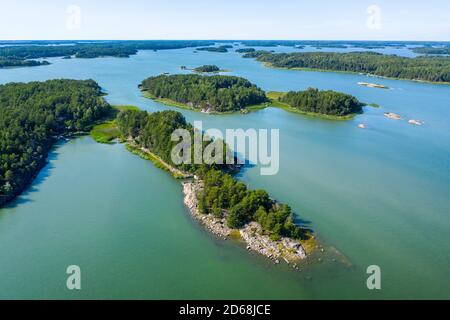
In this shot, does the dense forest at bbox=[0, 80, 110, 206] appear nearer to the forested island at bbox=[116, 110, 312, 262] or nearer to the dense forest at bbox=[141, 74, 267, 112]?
the forested island at bbox=[116, 110, 312, 262]

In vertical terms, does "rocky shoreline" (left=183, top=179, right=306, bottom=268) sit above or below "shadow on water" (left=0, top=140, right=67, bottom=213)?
below

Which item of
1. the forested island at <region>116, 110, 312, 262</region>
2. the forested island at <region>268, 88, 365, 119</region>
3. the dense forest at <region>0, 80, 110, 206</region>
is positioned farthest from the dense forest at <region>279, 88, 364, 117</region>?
the dense forest at <region>0, 80, 110, 206</region>

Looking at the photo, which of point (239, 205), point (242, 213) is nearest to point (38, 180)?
point (239, 205)

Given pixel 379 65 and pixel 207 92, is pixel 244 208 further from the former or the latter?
pixel 379 65

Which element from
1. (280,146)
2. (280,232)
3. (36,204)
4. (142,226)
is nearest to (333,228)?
(280,232)

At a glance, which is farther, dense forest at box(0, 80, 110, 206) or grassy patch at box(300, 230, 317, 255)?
dense forest at box(0, 80, 110, 206)

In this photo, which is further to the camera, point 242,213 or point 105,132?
point 105,132

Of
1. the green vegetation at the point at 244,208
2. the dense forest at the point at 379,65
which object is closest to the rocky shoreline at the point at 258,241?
the green vegetation at the point at 244,208
